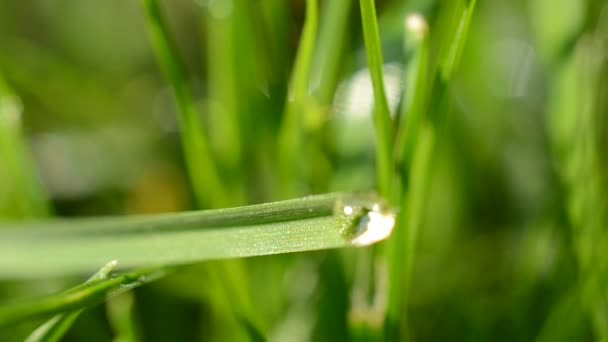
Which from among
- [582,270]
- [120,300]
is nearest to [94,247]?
[120,300]

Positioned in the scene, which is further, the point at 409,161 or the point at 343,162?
the point at 343,162

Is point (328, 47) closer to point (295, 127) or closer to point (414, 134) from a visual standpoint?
point (295, 127)

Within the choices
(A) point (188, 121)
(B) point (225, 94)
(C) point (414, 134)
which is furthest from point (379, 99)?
(B) point (225, 94)

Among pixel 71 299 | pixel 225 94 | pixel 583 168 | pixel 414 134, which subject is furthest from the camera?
pixel 225 94

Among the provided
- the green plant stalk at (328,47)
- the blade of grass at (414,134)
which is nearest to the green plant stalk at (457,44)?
the blade of grass at (414,134)

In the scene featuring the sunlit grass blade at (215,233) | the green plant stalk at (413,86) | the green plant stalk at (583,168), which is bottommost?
the green plant stalk at (583,168)

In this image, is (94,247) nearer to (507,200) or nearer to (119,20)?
(507,200)

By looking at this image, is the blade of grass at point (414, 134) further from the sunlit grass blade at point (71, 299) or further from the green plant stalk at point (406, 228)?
the sunlit grass blade at point (71, 299)
